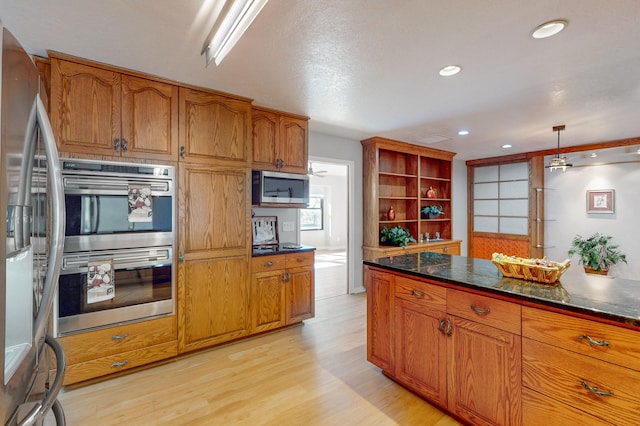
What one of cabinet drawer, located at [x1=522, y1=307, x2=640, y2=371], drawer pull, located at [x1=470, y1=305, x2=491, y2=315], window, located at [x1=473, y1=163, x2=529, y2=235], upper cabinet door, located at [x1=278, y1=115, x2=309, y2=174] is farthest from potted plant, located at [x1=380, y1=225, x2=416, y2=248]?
cabinet drawer, located at [x1=522, y1=307, x2=640, y2=371]

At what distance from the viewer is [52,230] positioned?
2.89 feet

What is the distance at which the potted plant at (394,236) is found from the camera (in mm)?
4938

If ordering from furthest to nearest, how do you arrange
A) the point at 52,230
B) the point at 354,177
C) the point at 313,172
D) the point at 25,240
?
the point at 313,172 < the point at 354,177 < the point at 52,230 < the point at 25,240

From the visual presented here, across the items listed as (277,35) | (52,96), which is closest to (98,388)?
(52,96)

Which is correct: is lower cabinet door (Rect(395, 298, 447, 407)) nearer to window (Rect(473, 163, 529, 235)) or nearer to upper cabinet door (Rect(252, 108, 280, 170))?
upper cabinet door (Rect(252, 108, 280, 170))

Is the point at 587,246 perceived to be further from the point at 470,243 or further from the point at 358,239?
the point at 358,239

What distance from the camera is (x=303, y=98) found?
3.07 metres

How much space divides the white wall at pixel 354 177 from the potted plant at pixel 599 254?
12.5ft

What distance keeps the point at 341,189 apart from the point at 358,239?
5.40m

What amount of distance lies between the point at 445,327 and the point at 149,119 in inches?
110

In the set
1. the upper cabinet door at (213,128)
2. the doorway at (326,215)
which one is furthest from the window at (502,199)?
the upper cabinet door at (213,128)

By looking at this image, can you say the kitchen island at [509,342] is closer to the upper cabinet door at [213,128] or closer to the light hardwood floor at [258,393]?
the light hardwood floor at [258,393]

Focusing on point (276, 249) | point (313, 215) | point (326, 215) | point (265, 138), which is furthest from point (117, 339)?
point (326, 215)

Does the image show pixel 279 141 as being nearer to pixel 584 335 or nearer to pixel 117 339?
pixel 117 339
